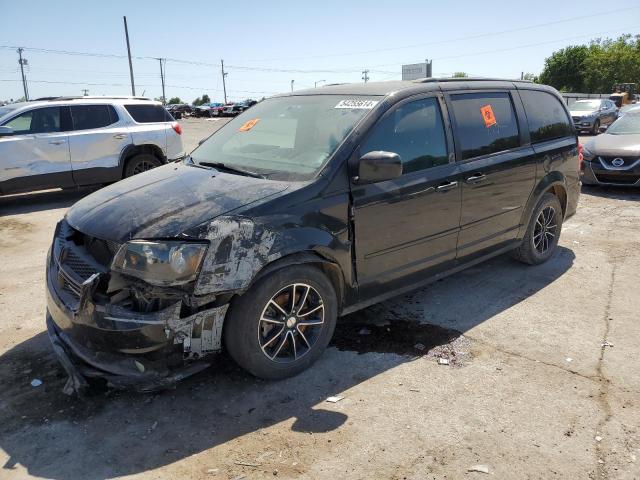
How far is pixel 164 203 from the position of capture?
10.6ft

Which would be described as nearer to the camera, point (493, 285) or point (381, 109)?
point (381, 109)

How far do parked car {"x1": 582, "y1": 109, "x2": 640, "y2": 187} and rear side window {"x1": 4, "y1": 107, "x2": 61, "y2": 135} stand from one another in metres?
9.67

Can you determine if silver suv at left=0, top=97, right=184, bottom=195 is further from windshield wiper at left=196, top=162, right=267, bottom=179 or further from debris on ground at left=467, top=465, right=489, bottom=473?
debris on ground at left=467, top=465, right=489, bottom=473

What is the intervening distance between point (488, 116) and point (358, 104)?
4.78ft

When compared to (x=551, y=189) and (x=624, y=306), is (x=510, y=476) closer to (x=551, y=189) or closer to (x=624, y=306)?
(x=624, y=306)

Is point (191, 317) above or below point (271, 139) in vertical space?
below

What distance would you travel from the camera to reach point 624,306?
4559 mm

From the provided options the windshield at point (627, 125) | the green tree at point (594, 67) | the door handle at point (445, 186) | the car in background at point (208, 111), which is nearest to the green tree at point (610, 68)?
the green tree at point (594, 67)

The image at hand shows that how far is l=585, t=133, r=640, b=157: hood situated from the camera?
30.2 feet

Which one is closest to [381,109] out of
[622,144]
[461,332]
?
[461,332]

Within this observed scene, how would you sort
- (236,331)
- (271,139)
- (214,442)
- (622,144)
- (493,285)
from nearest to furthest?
1. (214,442)
2. (236,331)
3. (271,139)
4. (493,285)
5. (622,144)

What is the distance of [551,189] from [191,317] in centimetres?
425

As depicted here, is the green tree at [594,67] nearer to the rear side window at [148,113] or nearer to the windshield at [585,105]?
the windshield at [585,105]

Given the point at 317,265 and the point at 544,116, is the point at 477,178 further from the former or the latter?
the point at 317,265
